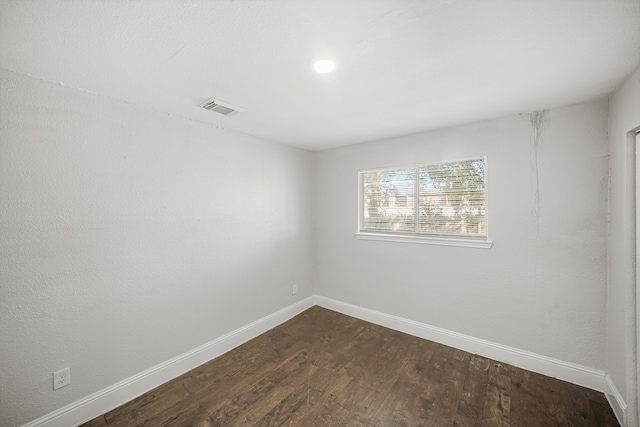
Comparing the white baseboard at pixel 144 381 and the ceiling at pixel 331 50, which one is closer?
the ceiling at pixel 331 50

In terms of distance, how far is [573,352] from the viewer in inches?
85.8

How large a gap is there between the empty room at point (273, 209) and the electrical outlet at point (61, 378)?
12 mm

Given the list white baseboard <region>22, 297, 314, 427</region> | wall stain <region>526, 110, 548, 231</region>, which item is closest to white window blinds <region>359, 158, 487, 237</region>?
wall stain <region>526, 110, 548, 231</region>

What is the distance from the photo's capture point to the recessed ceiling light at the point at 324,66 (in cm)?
152

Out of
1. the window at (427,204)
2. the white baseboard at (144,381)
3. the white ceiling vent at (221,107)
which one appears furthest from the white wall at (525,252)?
the white ceiling vent at (221,107)

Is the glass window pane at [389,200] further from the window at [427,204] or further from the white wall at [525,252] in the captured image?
the white wall at [525,252]

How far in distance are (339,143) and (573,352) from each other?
3118 millimetres

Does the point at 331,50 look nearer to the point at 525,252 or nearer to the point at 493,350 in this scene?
the point at 525,252

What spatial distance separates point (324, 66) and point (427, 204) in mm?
2063

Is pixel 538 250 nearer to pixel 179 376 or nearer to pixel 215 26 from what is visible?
pixel 215 26

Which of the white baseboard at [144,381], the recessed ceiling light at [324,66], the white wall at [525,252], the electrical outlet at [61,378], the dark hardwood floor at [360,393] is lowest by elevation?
the dark hardwood floor at [360,393]

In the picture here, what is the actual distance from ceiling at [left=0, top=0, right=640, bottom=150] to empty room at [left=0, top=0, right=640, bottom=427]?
0.01 metres

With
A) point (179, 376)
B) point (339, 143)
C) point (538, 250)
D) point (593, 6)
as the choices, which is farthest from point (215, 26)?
point (538, 250)

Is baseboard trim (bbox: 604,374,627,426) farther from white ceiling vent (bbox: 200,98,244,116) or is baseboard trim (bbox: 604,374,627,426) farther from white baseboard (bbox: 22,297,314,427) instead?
white ceiling vent (bbox: 200,98,244,116)
